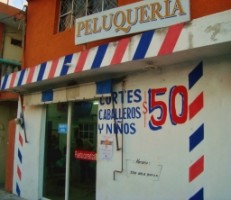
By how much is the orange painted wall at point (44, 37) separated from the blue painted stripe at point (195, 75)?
2110mm

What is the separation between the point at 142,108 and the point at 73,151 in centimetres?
209

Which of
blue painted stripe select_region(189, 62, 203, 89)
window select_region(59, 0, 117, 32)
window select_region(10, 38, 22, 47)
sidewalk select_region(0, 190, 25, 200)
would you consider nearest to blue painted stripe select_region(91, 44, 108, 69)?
blue painted stripe select_region(189, 62, 203, 89)

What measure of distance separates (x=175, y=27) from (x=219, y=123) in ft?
4.61

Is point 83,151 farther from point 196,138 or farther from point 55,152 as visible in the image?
point 196,138

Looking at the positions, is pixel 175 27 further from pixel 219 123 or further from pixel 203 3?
pixel 219 123

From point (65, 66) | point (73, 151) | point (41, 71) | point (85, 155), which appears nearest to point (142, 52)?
point (65, 66)

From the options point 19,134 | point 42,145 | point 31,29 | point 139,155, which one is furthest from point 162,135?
point 31,29

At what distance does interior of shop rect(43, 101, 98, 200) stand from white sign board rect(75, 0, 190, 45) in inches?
54.5

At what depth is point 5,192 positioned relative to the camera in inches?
342

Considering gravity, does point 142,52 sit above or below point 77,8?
below

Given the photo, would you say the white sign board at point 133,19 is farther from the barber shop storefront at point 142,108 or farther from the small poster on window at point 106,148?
the small poster on window at point 106,148

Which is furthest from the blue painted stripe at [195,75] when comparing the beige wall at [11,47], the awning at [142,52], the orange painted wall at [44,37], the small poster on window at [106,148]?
the beige wall at [11,47]

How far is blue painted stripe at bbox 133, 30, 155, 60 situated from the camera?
15.5ft

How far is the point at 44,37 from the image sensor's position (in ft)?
26.7
